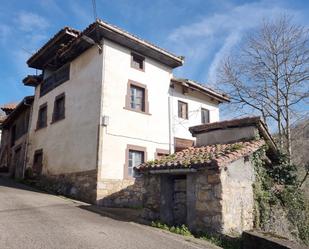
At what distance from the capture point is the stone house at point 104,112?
1329cm

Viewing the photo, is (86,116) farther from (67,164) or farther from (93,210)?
(93,210)

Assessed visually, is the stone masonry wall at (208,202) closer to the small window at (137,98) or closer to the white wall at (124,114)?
the white wall at (124,114)

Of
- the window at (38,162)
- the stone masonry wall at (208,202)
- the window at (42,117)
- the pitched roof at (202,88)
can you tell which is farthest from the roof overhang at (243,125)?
the window at (42,117)

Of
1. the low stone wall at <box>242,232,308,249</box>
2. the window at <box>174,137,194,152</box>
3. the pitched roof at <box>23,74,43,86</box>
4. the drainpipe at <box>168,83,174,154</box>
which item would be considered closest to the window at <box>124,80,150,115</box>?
the drainpipe at <box>168,83,174,154</box>

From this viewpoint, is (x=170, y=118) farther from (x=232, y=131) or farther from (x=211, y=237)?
(x=211, y=237)

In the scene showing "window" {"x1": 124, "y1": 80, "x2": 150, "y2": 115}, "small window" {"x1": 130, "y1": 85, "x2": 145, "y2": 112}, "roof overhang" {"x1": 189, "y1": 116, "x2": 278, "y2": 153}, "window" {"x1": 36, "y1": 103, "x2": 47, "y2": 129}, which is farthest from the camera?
"window" {"x1": 36, "y1": 103, "x2": 47, "y2": 129}

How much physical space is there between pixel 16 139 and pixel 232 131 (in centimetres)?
1636

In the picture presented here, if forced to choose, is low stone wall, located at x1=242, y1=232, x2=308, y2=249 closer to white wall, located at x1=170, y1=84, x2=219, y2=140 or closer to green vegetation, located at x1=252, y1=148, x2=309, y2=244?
green vegetation, located at x1=252, y1=148, x2=309, y2=244

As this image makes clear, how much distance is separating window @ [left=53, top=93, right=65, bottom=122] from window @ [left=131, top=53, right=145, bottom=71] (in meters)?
3.75

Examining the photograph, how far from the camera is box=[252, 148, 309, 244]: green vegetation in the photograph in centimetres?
1009

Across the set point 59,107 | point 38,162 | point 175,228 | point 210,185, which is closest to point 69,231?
point 175,228

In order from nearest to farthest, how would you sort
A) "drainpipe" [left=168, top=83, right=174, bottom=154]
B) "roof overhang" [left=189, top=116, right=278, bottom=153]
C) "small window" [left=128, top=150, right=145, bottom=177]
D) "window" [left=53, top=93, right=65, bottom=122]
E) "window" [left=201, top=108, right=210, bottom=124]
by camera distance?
1. "roof overhang" [left=189, top=116, right=278, bottom=153]
2. "small window" [left=128, top=150, right=145, bottom=177]
3. "drainpipe" [left=168, top=83, right=174, bottom=154]
4. "window" [left=53, top=93, right=65, bottom=122]
5. "window" [left=201, top=108, right=210, bottom=124]

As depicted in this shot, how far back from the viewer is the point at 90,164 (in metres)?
13.2

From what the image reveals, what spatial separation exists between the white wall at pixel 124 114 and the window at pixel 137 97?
197 mm
